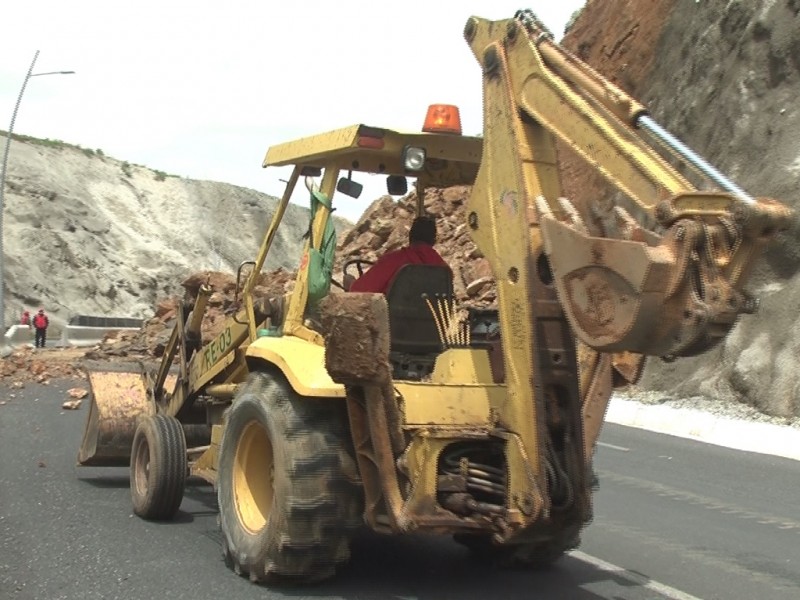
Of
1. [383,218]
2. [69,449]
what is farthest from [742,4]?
[69,449]

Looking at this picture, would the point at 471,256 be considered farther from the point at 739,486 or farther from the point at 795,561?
the point at 795,561

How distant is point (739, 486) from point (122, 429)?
6.09 metres

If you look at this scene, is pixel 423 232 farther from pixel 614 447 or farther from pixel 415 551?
pixel 614 447

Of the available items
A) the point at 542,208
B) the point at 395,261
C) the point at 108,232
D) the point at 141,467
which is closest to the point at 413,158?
the point at 395,261

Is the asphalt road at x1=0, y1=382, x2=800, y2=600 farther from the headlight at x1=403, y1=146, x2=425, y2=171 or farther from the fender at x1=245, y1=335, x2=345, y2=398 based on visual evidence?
the headlight at x1=403, y1=146, x2=425, y2=171

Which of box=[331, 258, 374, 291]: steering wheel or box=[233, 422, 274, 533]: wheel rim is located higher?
box=[331, 258, 374, 291]: steering wheel

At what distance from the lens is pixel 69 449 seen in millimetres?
11680

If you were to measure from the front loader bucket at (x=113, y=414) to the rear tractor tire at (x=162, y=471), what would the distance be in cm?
128

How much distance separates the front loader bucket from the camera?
30.4 ft

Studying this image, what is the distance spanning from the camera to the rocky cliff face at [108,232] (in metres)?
54.8

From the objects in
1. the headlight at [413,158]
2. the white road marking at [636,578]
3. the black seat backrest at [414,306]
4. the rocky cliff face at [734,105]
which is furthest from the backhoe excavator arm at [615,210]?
the rocky cliff face at [734,105]

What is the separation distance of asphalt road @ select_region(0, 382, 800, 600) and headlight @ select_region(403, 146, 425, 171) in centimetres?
242

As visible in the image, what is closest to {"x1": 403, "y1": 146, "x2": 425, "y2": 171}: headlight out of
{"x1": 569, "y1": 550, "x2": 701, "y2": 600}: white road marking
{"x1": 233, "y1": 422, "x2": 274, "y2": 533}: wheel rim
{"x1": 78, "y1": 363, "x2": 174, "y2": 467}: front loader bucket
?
{"x1": 233, "y1": 422, "x2": 274, "y2": 533}: wheel rim

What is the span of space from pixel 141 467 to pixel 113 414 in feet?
4.23
